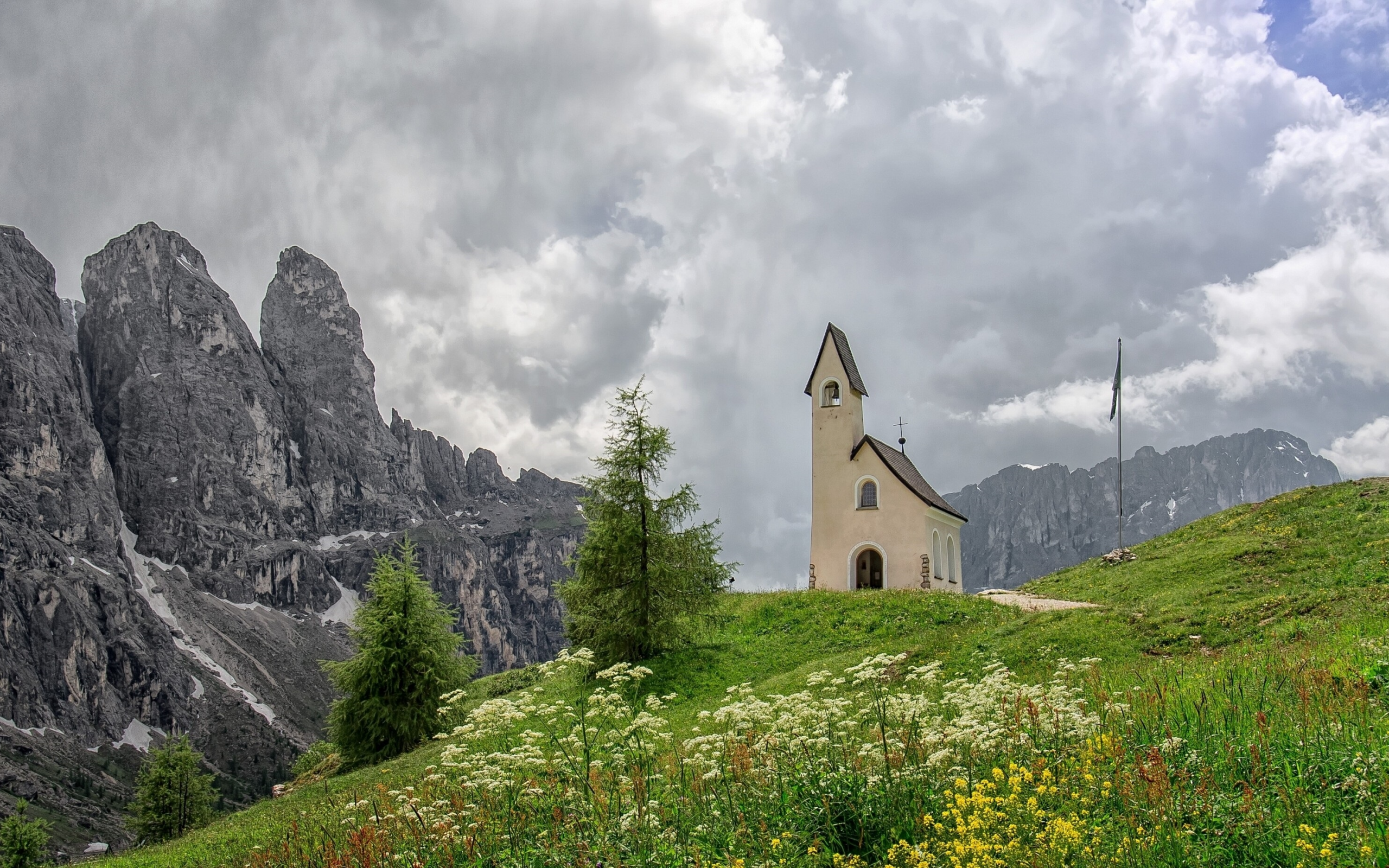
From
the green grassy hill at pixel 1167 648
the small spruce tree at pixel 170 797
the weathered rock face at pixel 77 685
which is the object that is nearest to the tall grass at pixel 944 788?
the green grassy hill at pixel 1167 648

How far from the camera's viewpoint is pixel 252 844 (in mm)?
14648

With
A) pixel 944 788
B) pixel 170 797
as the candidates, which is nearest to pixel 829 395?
pixel 944 788

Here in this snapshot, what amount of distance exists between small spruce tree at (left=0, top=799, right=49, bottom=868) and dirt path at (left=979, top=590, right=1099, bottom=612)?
51.9 meters

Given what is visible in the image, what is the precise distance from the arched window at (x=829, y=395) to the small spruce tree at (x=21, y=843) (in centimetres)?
4877

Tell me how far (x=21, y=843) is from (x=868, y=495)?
167 feet

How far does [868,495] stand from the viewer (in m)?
39.7

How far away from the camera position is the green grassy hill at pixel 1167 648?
262 inches

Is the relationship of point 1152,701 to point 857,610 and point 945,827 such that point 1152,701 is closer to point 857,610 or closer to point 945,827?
point 945,827

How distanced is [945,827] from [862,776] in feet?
2.99

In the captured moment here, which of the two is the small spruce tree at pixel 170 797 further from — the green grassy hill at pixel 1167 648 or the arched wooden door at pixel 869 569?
the arched wooden door at pixel 869 569

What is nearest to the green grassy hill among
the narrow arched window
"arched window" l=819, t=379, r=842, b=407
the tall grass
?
the tall grass

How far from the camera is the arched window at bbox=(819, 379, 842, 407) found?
41406 mm

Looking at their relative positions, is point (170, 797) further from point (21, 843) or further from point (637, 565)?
point (637, 565)

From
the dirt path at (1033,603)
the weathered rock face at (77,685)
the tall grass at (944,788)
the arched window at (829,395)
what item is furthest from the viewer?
the weathered rock face at (77,685)
